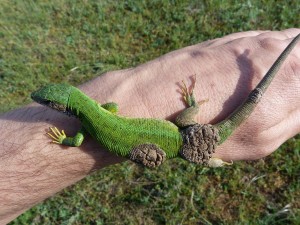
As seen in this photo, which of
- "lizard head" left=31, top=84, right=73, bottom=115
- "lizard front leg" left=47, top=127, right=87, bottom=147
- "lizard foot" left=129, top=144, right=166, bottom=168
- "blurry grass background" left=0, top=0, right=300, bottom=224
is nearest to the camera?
"lizard foot" left=129, top=144, right=166, bottom=168

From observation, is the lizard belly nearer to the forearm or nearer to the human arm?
the human arm

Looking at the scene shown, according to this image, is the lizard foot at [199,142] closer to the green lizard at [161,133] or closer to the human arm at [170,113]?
the green lizard at [161,133]

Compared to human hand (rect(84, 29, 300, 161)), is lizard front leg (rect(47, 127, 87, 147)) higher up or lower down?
lower down

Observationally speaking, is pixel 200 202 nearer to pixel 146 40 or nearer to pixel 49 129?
pixel 49 129

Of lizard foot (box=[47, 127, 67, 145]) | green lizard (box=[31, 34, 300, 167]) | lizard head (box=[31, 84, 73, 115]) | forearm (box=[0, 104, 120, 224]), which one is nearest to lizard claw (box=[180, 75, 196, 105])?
green lizard (box=[31, 34, 300, 167])

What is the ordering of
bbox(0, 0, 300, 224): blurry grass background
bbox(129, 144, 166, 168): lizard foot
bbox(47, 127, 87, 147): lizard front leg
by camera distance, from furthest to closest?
1. bbox(0, 0, 300, 224): blurry grass background
2. bbox(47, 127, 87, 147): lizard front leg
3. bbox(129, 144, 166, 168): lizard foot

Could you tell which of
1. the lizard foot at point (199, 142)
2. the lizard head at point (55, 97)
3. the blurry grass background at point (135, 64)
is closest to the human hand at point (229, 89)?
the lizard foot at point (199, 142)

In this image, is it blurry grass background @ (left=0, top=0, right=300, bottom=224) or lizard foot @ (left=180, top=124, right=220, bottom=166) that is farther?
blurry grass background @ (left=0, top=0, right=300, bottom=224)

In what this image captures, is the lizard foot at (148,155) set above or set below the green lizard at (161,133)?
below
